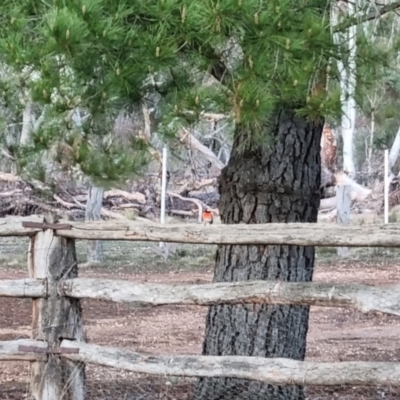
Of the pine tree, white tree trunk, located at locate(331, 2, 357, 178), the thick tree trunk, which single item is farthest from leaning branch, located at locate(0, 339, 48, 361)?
white tree trunk, located at locate(331, 2, 357, 178)

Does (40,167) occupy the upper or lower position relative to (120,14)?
lower

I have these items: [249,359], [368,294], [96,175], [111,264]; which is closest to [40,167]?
[96,175]

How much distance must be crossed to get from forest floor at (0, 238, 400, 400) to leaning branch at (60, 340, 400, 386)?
1049 millimetres

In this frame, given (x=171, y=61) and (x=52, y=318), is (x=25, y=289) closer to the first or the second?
(x=52, y=318)

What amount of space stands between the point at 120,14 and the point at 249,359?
1701 mm

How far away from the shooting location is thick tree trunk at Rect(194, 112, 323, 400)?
4.87 metres

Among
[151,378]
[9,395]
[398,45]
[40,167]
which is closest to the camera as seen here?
[398,45]

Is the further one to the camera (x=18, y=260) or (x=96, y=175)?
(x=18, y=260)

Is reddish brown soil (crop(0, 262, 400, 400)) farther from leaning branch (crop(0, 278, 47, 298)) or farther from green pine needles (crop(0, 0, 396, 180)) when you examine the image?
green pine needles (crop(0, 0, 396, 180))

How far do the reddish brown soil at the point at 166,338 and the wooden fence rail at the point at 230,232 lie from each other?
1.29 m

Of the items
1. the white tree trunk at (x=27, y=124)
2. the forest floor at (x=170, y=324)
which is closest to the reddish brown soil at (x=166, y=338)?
the forest floor at (x=170, y=324)

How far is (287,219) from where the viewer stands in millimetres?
4926

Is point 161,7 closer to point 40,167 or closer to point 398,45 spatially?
point 398,45

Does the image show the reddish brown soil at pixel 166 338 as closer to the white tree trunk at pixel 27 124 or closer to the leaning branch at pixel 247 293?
the leaning branch at pixel 247 293
